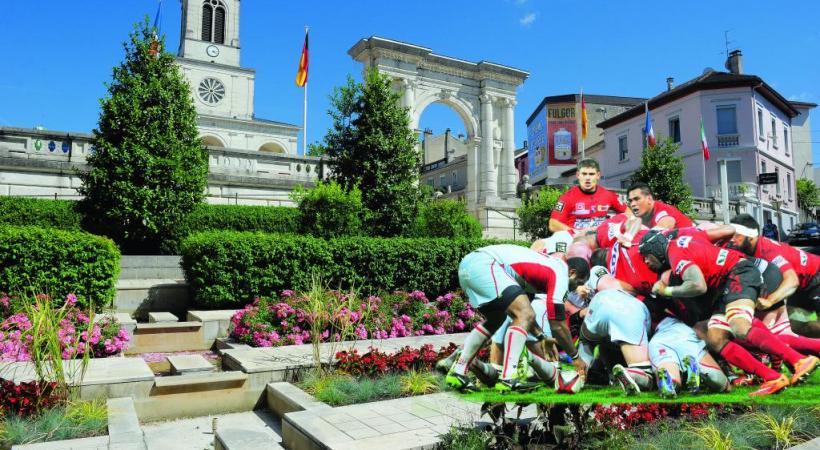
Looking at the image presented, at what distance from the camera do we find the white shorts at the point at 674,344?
315 cm

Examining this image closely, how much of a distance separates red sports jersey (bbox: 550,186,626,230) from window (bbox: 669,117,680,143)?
44.5 m

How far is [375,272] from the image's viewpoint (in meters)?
13.6

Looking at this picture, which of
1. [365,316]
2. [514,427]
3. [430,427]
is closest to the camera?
[514,427]

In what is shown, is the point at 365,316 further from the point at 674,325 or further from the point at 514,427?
the point at 674,325

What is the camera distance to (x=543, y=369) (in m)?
3.46

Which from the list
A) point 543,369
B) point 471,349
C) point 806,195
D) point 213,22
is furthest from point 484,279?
point 213,22

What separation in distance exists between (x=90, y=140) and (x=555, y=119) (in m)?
56.9

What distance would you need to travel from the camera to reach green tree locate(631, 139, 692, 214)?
27953 millimetres

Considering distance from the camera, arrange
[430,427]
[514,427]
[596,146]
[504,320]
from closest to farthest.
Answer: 1. [504,320]
2. [514,427]
3. [430,427]
4. [596,146]

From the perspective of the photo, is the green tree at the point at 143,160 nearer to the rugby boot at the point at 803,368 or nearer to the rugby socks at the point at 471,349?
the rugby socks at the point at 471,349

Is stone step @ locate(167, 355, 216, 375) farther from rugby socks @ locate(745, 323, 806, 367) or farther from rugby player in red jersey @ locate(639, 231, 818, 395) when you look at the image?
rugby socks @ locate(745, 323, 806, 367)

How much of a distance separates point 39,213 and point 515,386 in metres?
16.5

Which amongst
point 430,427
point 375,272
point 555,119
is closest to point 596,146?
point 555,119

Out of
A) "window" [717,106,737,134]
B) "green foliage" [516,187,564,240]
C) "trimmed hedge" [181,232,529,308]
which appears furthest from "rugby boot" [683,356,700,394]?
"window" [717,106,737,134]
